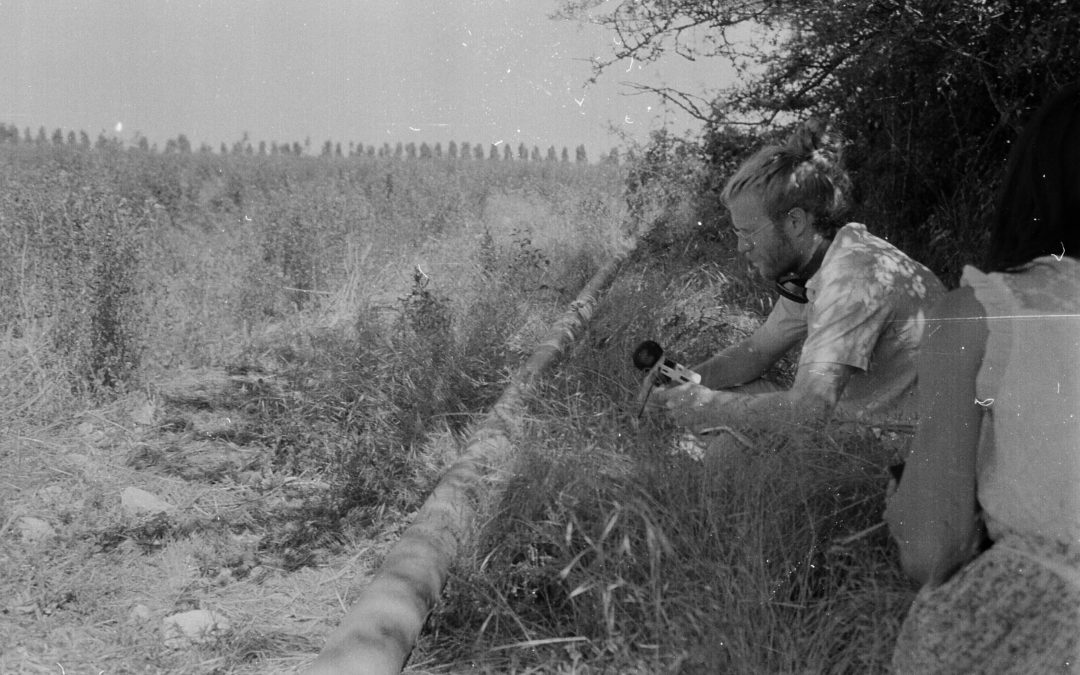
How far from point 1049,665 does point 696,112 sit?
6367 millimetres

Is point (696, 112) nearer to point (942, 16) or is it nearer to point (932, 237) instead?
point (932, 237)

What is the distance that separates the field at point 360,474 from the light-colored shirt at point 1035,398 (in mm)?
768

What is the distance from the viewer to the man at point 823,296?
287 centimetres

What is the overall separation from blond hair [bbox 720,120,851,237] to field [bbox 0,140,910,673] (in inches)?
32.2

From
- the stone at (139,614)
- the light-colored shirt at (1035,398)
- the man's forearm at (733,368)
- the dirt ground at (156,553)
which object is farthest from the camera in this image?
the man's forearm at (733,368)

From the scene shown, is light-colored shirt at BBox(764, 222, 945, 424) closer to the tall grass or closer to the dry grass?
the tall grass

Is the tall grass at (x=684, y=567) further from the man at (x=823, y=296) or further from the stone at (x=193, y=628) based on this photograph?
the stone at (x=193, y=628)

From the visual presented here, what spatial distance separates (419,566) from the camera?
109 inches

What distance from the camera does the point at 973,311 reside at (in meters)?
1.62

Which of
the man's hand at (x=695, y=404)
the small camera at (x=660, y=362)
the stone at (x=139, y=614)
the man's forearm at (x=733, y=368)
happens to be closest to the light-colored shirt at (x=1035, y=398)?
the man's hand at (x=695, y=404)

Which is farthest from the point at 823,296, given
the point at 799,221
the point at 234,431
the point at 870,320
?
the point at 234,431

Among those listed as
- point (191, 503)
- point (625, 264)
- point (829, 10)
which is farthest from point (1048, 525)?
point (625, 264)

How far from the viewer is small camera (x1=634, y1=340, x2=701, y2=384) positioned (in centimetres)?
338

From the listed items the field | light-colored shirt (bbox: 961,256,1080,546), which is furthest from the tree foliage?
light-colored shirt (bbox: 961,256,1080,546)
